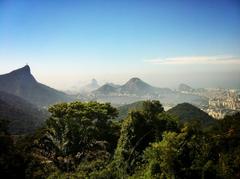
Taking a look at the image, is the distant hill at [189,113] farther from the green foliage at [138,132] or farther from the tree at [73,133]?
the green foliage at [138,132]

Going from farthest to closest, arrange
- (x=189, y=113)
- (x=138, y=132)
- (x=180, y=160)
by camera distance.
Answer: (x=189, y=113), (x=138, y=132), (x=180, y=160)

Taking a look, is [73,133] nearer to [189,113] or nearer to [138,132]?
[138,132]

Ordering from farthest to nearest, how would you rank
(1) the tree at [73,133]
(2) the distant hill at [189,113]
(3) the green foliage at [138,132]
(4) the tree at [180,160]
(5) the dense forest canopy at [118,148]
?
(2) the distant hill at [189,113], (1) the tree at [73,133], (3) the green foliage at [138,132], (5) the dense forest canopy at [118,148], (4) the tree at [180,160]

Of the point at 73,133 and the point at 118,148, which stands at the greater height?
the point at 73,133

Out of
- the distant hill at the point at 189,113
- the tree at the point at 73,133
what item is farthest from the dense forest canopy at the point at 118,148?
the distant hill at the point at 189,113

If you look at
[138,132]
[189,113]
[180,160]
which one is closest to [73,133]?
[138,132]

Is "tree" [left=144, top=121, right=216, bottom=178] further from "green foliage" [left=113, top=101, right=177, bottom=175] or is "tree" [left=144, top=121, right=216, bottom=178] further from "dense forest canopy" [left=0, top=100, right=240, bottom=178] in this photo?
"green foliage" [left=113, top=101, right=177, bottom=175]

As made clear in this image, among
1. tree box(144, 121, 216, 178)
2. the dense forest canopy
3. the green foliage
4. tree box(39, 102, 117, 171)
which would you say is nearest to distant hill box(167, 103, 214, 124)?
the dense forest canopy

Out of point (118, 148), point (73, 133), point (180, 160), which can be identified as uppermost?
point (180, 160)

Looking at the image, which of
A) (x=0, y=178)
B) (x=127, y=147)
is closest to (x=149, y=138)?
(x=127, y=147)

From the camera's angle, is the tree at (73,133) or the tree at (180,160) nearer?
the tree at (180,160)
